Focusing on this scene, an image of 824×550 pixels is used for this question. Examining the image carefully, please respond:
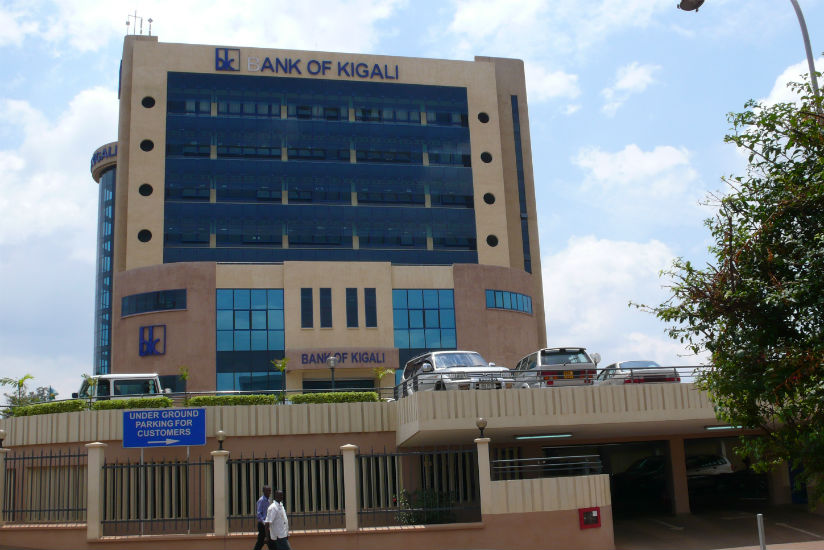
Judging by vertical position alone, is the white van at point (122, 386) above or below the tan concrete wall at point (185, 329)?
below

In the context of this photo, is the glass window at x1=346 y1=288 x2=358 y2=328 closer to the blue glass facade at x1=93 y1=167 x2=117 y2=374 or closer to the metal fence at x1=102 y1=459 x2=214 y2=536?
the metal fence at x1=102 y1=459 x2=214 y2=536

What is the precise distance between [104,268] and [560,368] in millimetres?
100948

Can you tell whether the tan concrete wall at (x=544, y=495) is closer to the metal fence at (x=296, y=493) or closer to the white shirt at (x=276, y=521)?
the metal fence at (x=296, y=493)

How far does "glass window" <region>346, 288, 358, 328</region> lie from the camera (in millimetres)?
46812

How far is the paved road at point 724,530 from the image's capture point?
22609 millimetres

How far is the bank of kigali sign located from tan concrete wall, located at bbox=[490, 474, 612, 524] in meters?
42.8

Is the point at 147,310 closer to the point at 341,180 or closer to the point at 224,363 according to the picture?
the point at 224,363

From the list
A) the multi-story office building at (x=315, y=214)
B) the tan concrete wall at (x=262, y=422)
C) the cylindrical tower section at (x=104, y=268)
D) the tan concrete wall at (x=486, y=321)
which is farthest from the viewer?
the cylindrical tower section at (x=104, y=268)

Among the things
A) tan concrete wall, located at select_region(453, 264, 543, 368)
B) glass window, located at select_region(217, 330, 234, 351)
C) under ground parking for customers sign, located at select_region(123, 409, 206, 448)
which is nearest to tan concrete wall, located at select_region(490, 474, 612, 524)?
under ground parking for customers sign, located at select_region(123, 409, 206, 448)

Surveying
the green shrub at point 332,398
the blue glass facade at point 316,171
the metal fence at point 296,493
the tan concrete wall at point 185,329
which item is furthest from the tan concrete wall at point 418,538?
the blue glass facade at point 316,171

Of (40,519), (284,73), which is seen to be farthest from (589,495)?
(284,73)

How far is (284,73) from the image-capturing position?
5856cm

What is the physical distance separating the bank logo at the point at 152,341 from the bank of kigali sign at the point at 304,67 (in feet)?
65.2

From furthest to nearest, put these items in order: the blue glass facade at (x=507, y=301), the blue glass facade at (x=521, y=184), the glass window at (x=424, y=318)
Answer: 1. the blue glass facade at (x=521, y=184)
2. the blue glass facade at (x=507, y=301)
3. the glass window at (x=424, y=318)
